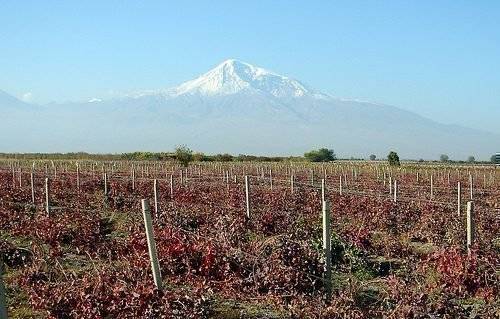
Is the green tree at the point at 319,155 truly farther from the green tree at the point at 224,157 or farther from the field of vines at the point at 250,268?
the field of vines at the point at 250,268

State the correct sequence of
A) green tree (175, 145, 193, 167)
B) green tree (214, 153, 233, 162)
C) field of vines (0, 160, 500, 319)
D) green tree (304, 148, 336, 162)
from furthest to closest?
green tree (304, 148, 336, 162)
green tree (214, 153, 233, 162)
green tree (175, 145, 193, 167)
field of vines (0, 160, 500, 319)

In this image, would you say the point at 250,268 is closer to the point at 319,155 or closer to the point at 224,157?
the point at 224,157

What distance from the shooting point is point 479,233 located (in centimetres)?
1275

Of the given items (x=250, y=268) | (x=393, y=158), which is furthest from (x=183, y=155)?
(x=250, y=268)

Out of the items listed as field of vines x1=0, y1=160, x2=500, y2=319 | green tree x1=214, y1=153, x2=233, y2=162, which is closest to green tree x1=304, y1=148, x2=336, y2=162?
green tree x1=214, y1=153, x2=233, y2=162

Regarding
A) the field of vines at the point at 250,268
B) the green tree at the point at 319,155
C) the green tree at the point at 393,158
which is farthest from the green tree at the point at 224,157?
the field of vines at the point at 250,268

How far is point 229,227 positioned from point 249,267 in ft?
7.77

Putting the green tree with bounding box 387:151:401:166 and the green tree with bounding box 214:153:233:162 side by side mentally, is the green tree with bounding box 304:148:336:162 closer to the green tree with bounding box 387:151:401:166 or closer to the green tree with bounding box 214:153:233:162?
the green tree with bounding box 214:153:233:162

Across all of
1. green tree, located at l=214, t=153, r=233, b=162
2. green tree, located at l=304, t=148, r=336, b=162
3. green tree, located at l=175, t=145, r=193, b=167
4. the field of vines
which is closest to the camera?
the field of vines

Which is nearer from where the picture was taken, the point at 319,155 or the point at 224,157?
the point at 224,157

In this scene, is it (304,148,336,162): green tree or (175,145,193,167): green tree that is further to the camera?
(304,148,336,162): green tree

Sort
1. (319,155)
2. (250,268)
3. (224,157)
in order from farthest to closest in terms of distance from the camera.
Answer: (319,155)
(224,157)
(250,268)

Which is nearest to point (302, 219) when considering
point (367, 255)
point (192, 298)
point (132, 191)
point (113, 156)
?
point (367, 255)

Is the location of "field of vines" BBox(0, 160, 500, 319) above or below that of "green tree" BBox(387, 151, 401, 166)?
below
